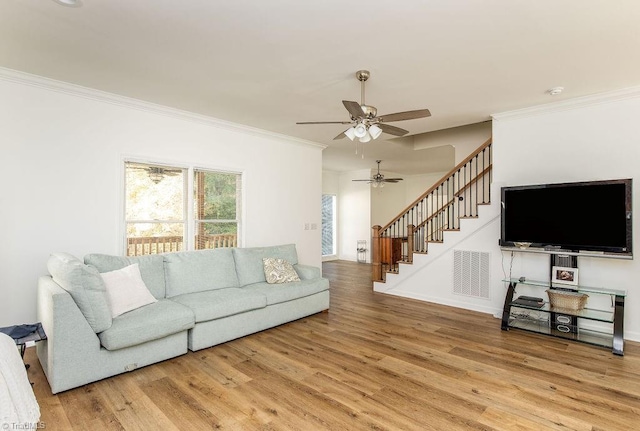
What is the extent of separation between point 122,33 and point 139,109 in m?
1.72

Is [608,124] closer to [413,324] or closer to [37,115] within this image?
[413,324]

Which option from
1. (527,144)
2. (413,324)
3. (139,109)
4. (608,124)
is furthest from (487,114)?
(139,109)

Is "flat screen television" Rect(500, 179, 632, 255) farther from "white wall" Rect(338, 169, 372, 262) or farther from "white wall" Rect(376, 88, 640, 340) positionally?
"white wall" Rect(338, 169, 372, 262)

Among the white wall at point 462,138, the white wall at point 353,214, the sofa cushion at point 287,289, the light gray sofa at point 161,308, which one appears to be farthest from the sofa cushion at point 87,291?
the white wall at point 353,214

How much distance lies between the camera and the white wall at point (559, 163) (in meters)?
3.79

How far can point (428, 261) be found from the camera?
5.55 meters

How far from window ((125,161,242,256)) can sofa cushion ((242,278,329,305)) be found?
3.65 feet

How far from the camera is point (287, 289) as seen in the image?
171 inches

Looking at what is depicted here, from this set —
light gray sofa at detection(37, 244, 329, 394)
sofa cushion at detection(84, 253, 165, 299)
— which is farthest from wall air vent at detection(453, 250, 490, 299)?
sofa cushion at detection(84, 253, 165, 299)

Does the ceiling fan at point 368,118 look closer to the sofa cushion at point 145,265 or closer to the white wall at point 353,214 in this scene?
the sofa cushion at point 145,265

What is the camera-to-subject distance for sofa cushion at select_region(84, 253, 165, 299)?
134 inches

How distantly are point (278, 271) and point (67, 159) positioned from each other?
2.79m

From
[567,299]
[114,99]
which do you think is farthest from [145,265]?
[567,299]

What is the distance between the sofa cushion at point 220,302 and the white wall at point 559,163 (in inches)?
122
